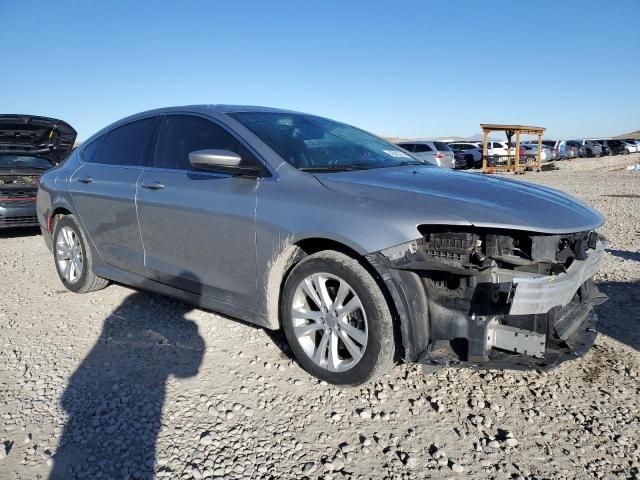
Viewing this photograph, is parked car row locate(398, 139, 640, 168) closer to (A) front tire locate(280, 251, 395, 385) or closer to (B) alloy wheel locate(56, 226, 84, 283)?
(B) alloy wheel locate(56, 226, 84, 283)

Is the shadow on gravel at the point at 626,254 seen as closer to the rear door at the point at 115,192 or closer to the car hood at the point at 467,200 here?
the car hood at the point at 467,200

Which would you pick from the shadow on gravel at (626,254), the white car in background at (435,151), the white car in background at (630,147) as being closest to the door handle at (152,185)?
the shadow on gravel at (626,254)

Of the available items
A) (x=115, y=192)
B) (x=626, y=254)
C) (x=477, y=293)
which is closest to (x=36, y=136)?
(x=115, y=192)

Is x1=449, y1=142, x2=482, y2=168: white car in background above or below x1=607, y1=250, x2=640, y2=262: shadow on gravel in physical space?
above

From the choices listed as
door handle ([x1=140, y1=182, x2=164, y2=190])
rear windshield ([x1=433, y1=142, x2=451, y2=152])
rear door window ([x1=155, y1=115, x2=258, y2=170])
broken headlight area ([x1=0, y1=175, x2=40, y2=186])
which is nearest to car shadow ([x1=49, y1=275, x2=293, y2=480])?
door handle ([x1=140, y1=182, x2=164, y2=190])

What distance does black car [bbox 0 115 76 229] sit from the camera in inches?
291

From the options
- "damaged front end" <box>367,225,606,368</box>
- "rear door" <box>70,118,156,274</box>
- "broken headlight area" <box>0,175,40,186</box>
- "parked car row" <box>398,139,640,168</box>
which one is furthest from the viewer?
"parked car row" <box>398,139,640,168</box>

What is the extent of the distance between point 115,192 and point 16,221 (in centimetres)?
466

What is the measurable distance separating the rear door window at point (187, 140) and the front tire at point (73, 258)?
1406 millimetres

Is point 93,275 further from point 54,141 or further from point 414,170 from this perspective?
point 54,141

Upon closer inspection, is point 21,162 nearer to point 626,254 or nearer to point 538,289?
point 538,289

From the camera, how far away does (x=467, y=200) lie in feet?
8.41

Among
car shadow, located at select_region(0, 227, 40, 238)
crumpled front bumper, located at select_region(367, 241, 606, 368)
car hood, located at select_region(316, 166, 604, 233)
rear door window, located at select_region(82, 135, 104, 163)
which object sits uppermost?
rear door window, located at select_region(82, 135, 104, 163)

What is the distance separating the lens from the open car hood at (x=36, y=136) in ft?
23.7
